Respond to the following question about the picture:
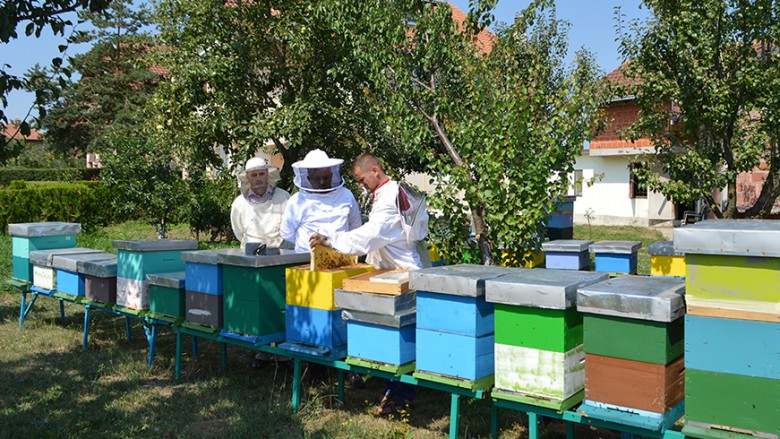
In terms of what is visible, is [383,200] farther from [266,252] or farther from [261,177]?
[261,177]

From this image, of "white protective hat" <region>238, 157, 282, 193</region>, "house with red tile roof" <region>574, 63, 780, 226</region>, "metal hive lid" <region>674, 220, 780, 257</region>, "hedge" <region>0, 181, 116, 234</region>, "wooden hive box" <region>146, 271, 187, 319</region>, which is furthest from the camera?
"house with red tile roof" <region>574, 63, 780, 226</region>

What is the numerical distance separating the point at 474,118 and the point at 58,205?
12880mm

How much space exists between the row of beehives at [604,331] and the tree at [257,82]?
3617 millimetres

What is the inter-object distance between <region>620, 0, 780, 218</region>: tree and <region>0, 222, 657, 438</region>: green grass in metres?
3.35

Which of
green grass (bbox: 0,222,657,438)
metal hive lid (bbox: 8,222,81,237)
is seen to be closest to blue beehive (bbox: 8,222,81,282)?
metal hive lid (bbox: 8,222,81,237)

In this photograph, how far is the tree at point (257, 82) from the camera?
679cm

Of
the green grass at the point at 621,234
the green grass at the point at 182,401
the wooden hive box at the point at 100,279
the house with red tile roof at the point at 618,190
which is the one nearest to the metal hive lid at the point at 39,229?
the green grass at the point at 182,401

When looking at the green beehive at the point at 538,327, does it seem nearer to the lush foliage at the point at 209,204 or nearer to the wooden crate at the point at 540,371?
the wooden crate at the point at 540,371

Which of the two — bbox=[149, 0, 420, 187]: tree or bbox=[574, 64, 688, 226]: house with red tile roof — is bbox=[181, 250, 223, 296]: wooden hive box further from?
bbox=[574, 64, 688, 226]: house with red tile roof

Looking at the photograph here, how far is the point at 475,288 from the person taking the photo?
2885mm

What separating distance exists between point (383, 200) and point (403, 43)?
2.15 m

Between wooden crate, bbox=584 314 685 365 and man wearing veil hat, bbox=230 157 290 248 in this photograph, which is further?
man wearing veil hat, bbox=230 157 290 248

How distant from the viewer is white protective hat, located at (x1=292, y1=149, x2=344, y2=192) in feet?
14.0

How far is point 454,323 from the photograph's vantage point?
3021 millimetres
